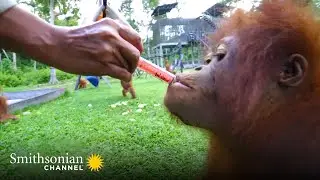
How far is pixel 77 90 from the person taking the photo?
1217 millimetres

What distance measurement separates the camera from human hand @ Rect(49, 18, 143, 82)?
53 cm

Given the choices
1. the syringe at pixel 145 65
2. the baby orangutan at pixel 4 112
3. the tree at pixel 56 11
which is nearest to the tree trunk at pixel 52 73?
the tree at pixel 56 11

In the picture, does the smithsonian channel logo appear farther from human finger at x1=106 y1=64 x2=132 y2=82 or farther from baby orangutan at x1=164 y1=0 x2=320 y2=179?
human finger at x1=106 y1=64 x2=132 y2=82

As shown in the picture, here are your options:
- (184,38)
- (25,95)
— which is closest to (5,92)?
(25,95)

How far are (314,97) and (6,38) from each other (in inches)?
18.9

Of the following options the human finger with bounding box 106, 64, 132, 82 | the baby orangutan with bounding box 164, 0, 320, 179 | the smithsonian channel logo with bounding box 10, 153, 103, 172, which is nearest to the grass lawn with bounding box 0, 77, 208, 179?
the smithsonian channel logo with bounding box 10, 153, 103, 172

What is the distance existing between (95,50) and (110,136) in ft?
2.22

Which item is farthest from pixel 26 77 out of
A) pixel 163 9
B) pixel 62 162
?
pixel 163 9

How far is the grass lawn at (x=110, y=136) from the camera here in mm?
1015

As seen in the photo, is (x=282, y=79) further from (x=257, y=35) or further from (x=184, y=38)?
(x=184, y=38)

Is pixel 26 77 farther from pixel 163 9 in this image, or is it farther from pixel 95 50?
pixel 95 50

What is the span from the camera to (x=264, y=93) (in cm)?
70

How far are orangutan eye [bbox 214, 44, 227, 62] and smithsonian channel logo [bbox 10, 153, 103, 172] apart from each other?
40cm

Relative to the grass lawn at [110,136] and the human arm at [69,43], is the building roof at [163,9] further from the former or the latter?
the human arm at [69,43]
